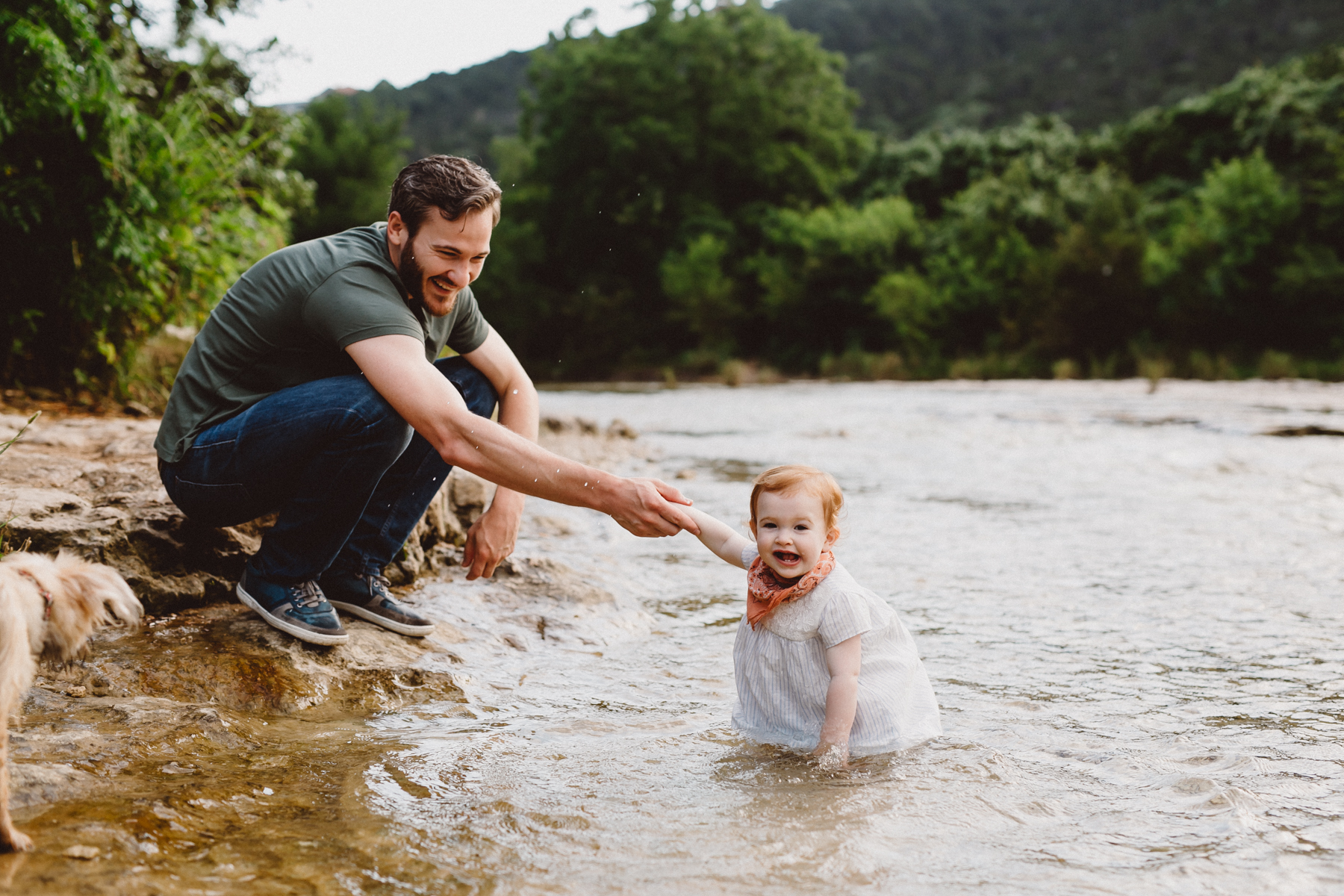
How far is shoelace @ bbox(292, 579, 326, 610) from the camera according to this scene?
2889mm

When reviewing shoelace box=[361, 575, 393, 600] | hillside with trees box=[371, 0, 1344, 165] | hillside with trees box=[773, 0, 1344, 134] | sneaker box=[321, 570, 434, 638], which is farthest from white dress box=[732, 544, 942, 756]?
hillside with trees box=[773, 0, 1344, 134]

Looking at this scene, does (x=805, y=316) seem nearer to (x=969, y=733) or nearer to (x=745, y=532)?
(x=745, y=532)

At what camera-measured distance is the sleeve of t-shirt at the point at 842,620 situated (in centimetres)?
252

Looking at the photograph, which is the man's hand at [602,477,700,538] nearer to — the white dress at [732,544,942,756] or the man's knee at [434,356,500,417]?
the white dress at [732,544,942,756]

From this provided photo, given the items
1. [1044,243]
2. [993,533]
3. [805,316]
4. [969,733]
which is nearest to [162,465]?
[969,733]

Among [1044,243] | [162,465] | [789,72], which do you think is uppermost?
[789,72]

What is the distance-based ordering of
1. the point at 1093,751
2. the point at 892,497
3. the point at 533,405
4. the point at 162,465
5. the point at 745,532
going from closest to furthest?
1. the point at 1093,751
2. the point at 162,465
3. the point at 533,405
4. the point at 745,532
5. the point at 892,497

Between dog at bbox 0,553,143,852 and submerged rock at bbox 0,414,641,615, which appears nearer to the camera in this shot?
dog at bbox 0,553,143,852

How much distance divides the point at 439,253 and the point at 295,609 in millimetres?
1075

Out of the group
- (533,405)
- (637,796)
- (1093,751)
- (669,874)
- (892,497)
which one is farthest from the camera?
(892,497)

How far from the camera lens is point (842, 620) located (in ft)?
8.29

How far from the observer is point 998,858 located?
193 centimetres

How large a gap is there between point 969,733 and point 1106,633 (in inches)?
49.3

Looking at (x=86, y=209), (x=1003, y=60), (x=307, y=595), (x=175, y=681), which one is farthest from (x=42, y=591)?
(x=1003, y=60)
